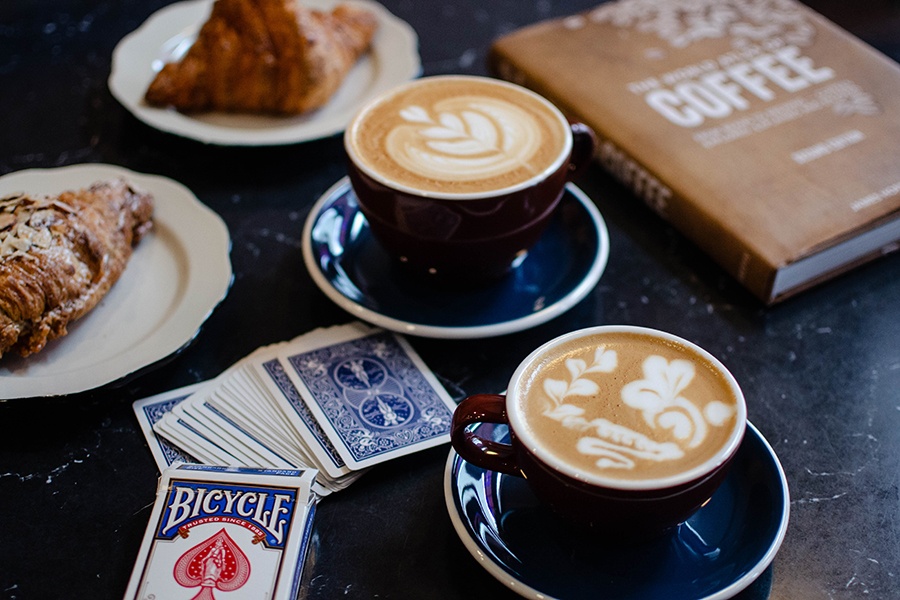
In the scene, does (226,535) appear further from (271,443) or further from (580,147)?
(580,147)

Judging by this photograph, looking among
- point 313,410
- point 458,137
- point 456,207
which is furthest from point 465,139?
point 313,410

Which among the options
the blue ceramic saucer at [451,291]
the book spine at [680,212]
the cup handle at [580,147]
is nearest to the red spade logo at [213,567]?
the blue ceramic saucer at [451,291]

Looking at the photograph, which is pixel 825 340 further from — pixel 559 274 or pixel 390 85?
pixel 390 85

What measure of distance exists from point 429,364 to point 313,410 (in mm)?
167

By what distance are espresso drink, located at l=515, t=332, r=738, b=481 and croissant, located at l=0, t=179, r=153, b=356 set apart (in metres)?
0.60

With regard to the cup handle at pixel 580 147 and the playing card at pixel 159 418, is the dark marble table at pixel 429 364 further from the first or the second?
the cup handle at pixel 580 147

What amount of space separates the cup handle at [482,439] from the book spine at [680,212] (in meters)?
0.51

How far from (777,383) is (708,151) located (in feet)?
1.32

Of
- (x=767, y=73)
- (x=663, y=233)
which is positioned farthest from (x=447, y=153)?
(x=767, y=73)

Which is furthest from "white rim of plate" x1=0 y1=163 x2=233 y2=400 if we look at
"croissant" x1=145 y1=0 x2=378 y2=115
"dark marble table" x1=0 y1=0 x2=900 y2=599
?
"croissant" x1=145 y1=0 x2=378 y2=115

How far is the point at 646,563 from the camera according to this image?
86 cm

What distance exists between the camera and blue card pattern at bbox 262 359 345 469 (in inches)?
39.3

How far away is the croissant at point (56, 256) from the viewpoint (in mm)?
1056

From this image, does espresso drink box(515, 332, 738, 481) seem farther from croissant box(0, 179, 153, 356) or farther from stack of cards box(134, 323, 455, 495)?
croissant box(0, 179, 153, 356)
